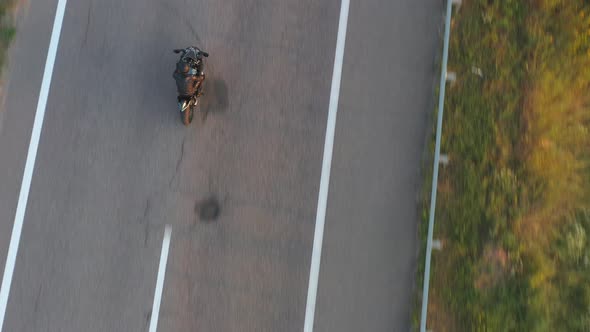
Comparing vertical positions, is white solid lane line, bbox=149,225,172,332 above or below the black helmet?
below

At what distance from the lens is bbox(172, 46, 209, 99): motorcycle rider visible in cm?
772

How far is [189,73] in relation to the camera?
25.4 ft

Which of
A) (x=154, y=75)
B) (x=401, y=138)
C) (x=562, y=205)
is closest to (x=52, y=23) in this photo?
(x=154, y=75)

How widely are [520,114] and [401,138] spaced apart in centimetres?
216

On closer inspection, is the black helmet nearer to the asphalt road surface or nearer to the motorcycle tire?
the motorcycle tire

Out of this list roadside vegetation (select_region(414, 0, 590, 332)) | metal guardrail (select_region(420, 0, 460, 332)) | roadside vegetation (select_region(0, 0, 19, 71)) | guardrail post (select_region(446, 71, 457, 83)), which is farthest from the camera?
roadside vegetation (select_region(0, 0, 19, 71))

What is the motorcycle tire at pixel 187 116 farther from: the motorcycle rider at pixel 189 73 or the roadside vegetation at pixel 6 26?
A: the roadside vegetation at pixel 6 26

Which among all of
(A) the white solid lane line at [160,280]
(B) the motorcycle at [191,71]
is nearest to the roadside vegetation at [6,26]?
(B) the motorcycle at [191,71]

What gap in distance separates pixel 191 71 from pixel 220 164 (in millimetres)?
1666

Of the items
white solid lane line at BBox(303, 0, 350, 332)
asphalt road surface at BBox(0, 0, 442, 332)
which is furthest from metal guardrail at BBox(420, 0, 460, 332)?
white solid lane line at BBox(303, 0, 350, 332)

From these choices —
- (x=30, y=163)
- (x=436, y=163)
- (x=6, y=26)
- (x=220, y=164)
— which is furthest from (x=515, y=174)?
(x=6, y=26)

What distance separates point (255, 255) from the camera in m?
7.95

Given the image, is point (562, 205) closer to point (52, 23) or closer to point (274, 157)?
point (274, 157)

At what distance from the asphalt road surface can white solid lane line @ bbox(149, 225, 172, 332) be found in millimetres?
86
